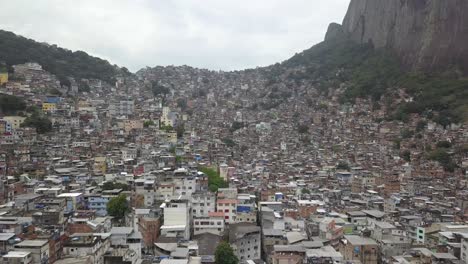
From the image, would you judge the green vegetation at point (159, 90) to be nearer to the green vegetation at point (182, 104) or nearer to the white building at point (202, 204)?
the green vegetation at point (182, 104)

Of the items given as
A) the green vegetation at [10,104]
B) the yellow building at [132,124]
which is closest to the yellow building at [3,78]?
the green vegetation at [10,104]

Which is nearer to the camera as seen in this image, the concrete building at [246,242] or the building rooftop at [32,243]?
the building rooftop at [32,243]

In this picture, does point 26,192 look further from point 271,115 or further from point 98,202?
point 271,115

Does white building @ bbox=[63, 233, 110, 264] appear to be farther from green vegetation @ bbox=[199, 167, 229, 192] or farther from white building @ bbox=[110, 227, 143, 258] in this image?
green vegetation @ bbox=[199, 167, 229, 192]

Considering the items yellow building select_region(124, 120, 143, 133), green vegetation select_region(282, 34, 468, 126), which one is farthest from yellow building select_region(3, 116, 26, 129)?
green vegetation select_region(282, 34, 468, 126)

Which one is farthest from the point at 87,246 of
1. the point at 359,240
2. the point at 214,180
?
the point at 214,180

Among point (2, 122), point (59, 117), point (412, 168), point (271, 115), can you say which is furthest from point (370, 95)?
point (2, 122)

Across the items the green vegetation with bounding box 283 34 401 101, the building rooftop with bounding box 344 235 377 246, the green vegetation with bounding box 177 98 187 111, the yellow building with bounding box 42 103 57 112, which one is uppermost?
the green vegetation with bounding box 283 34 401 101
